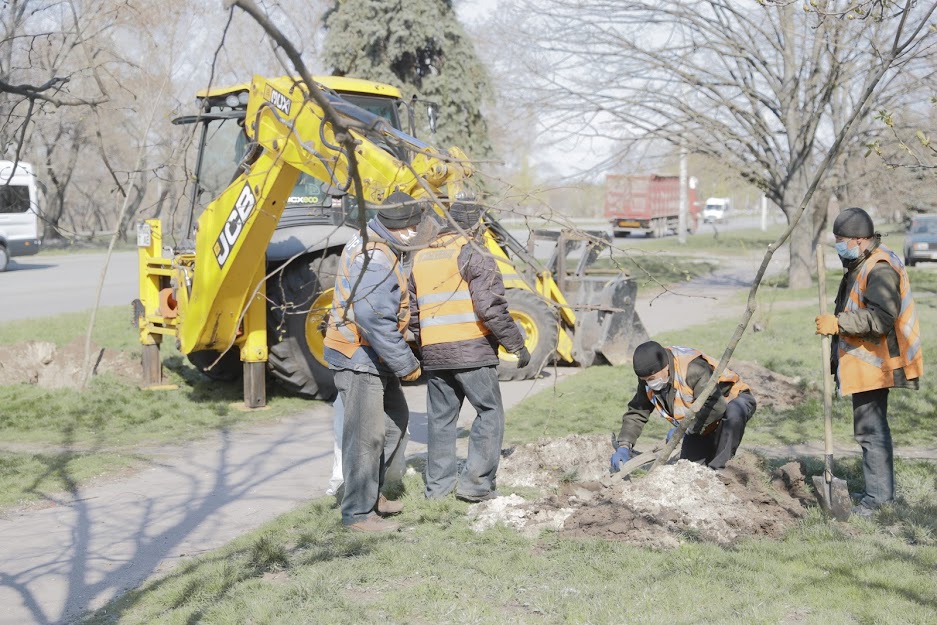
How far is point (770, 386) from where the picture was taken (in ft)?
32.8

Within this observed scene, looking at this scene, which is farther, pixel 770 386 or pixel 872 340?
pixel 770 386

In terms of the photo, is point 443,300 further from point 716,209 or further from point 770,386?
point 716,209

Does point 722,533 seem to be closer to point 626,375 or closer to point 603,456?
point 603,456

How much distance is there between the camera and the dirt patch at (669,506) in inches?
213

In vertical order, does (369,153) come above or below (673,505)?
above

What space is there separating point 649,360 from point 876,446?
1.39 m

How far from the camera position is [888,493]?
578 centimetres

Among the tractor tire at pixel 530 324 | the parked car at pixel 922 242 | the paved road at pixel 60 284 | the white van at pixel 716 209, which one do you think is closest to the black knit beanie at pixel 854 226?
the tractor tire at pixel 530 324

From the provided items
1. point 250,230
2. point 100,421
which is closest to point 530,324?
point 250,230

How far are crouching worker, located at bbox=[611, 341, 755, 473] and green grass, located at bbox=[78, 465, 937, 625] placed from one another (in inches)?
32.1

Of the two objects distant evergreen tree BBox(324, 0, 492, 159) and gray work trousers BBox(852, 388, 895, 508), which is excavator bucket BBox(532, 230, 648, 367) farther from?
distant evergreen tree BBox(324, 0, 492, 159)

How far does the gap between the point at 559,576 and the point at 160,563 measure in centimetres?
225

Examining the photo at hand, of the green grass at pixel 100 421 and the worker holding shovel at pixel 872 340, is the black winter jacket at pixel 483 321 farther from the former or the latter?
the green grass at pixel 100 421

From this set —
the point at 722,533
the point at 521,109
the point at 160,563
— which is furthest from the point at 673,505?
the point at 521,109
